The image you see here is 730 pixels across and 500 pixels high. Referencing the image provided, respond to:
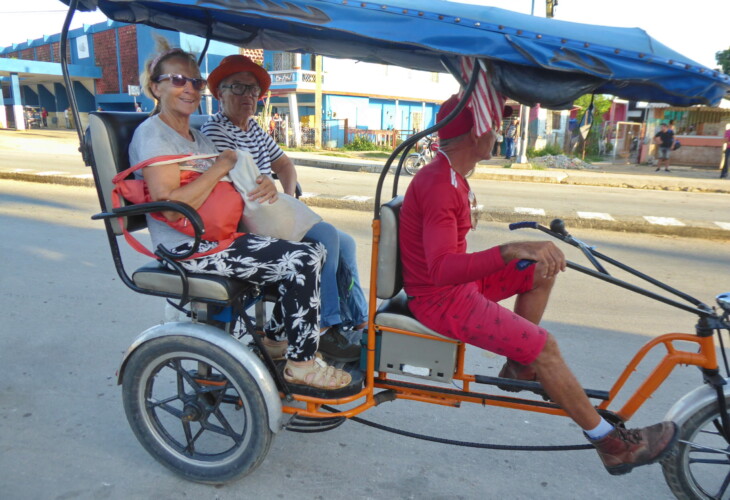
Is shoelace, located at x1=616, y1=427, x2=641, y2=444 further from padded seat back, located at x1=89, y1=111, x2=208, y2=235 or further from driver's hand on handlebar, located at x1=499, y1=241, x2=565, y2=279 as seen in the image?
padded seat back, located at x1=89, y1=111, x2=208, y2=235

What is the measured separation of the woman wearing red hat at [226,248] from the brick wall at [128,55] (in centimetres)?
3382

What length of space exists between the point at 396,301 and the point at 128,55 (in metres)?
35.7

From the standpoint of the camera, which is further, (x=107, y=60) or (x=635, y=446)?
(x=107, y=60)

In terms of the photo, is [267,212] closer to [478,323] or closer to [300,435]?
[478,323]

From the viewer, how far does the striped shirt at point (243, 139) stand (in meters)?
3.32

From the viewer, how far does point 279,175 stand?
3809mm

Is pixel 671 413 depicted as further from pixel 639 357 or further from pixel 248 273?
pixel 248 273

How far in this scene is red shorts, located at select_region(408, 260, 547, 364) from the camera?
2.22m

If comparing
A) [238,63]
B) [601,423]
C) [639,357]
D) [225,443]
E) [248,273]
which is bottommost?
[225,443]

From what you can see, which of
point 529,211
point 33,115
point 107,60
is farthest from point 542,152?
point 33,115

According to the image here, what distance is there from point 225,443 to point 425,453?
99 centimetres

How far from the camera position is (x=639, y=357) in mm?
2307

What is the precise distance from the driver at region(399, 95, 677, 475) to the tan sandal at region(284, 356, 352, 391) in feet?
1.46

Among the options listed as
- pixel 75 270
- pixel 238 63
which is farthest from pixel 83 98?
pixel 238 63
